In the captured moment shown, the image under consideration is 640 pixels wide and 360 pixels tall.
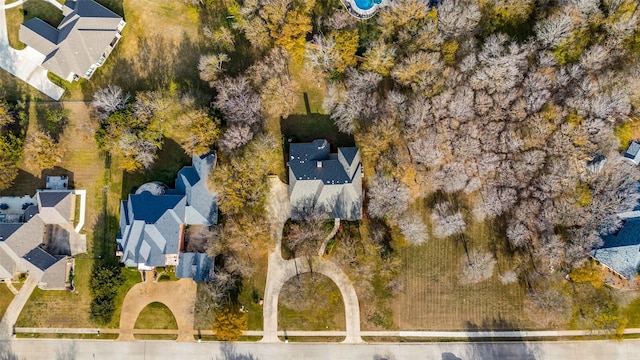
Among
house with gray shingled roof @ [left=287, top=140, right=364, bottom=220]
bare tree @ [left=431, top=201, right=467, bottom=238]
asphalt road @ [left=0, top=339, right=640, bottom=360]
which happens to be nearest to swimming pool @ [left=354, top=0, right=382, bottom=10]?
house with gray shingled roof @ [left=287, top=140, right=364, bottom=220]

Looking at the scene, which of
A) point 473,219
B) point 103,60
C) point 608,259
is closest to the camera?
point 608,259

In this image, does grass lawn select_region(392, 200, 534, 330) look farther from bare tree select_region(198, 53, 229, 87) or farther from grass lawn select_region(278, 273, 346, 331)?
bare tree select_region(198, 53, 229, 87)

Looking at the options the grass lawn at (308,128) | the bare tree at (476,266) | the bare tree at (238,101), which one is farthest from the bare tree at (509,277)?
the bare tree at (238,101)

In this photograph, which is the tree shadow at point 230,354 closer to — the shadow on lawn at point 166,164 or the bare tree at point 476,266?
the shadow on lawn at point 166,164

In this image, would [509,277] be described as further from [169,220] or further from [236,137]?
[169,220]

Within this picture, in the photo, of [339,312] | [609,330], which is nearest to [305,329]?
[339,312]

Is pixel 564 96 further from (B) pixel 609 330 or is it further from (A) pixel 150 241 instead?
(A) pixel 150 241

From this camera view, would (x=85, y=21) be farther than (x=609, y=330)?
Yes
